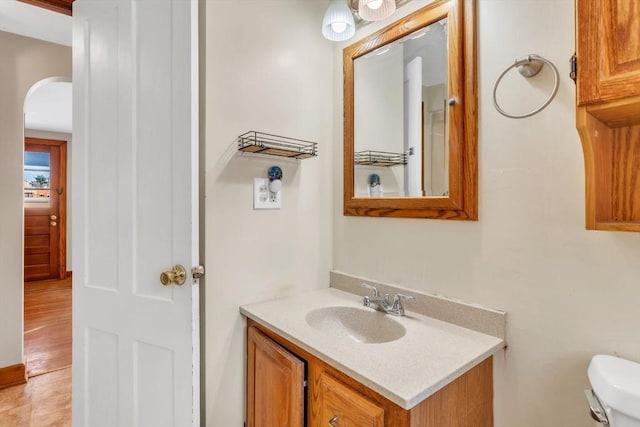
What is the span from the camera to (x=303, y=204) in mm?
1538

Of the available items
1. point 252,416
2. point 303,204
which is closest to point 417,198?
point 303,204

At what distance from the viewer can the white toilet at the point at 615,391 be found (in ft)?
2.24

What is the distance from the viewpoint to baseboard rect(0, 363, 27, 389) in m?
2.07

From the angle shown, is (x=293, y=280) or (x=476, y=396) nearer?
(x=476, y=396)

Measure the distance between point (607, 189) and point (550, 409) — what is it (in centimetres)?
66

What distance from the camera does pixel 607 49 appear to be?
690 mm

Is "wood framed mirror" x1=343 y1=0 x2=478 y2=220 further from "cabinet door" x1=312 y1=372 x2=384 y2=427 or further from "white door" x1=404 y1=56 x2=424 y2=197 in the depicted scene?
"cabinet door" x1=312 y1=372 x2=384 y2=427

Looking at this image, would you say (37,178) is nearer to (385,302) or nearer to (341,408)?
(385,302)

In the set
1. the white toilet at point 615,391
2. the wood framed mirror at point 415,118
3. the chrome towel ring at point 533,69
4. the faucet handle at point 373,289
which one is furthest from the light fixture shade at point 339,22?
the white toilet at point 615,391

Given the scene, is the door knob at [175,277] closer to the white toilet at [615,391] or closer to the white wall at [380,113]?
the white wall at [380,113]

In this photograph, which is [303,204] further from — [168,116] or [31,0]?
[31,0]

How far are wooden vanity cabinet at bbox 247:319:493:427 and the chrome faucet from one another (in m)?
0.33

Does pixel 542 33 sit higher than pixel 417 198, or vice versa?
pixel 542 33

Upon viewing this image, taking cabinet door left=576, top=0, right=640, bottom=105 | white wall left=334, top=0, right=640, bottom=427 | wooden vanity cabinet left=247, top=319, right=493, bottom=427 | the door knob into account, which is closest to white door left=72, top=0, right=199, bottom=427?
the door knob
